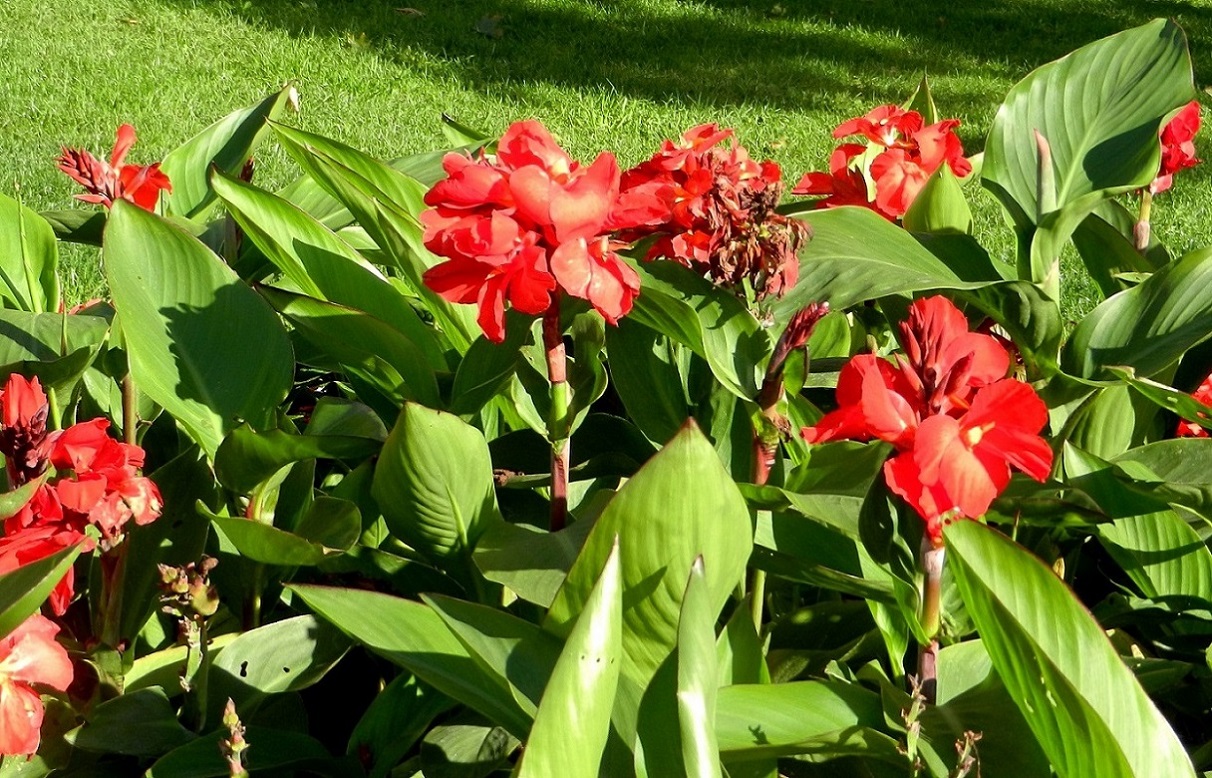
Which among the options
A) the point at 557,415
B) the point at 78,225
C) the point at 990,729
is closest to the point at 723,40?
the point at 78,225

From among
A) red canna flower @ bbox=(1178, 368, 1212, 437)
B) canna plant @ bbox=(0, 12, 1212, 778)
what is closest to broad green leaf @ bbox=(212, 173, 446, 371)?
canna plant @ bbox=(0, 12, 1212, 778)

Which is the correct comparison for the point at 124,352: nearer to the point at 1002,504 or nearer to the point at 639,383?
the point at 639,383

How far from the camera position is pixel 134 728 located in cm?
113

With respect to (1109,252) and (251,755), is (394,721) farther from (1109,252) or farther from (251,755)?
(1109,252)

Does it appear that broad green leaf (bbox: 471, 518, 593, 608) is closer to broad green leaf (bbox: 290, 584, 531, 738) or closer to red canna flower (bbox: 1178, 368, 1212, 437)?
broad green leaf (bbox: 290, 584, 531, 738)

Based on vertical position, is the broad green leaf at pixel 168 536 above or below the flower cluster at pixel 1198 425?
below

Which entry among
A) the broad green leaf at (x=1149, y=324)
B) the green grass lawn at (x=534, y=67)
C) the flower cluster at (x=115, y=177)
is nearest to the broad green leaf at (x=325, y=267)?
the flower cluster at (x=115, y=177)

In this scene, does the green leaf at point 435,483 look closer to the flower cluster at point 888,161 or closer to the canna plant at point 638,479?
the canna plant at point 638,479

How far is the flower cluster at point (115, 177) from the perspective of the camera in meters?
1.42

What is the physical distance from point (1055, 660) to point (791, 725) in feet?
0.67

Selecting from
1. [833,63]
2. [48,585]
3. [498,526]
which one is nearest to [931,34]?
[833,63]

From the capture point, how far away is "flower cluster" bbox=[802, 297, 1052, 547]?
2.81ft

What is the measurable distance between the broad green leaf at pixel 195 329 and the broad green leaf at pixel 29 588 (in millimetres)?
434

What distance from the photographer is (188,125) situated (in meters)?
4.55
